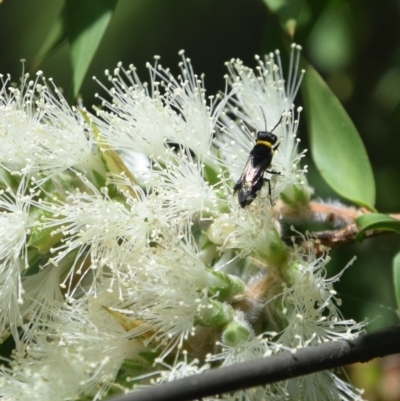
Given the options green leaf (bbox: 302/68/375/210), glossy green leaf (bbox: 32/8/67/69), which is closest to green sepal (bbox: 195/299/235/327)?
green leaf (bbox: 302/68/375/210)

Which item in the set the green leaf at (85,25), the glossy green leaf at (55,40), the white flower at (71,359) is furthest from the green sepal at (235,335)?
the glossy green leaf at (55,40)

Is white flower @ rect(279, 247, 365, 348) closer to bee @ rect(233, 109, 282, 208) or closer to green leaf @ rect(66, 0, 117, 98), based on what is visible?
bee @ rect(233, 109, 282, 208)

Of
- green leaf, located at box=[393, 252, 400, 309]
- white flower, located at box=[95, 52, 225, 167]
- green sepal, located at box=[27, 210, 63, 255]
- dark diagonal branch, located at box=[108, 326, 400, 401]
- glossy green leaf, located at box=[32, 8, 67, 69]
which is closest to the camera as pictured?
dark diagonal branch, located at box=[108, 326, 400, 401]

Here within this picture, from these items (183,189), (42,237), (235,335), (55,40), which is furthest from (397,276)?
(55,40)

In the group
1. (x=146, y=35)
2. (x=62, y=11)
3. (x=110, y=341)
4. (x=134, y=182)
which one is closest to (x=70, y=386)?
(x=110, y=341)

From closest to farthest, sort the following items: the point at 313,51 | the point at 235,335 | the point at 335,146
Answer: the point at 235,335 < the point at 335,146 < the point at 313,51

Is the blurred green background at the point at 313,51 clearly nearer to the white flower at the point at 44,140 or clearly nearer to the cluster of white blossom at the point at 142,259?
the cluster of white blossom at the point at 142,259

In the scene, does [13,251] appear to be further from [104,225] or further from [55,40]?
[55,40]
